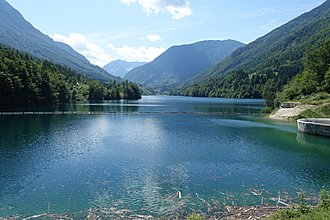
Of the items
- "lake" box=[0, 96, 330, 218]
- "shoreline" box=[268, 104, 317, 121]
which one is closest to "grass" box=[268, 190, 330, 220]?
"lake" box=[0, 96, 330, 218]

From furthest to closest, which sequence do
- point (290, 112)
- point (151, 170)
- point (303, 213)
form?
point (290, 112) → point (151, 170) → point (303, 213)

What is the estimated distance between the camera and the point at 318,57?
116 m

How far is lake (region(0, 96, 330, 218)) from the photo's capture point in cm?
2792

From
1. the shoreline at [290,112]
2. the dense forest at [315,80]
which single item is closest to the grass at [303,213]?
the shoreline at [290,112]

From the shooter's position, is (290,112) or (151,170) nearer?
(151,170)

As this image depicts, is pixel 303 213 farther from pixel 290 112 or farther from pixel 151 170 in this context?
pixel 290 112

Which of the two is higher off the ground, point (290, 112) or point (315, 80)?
point (315, 80)

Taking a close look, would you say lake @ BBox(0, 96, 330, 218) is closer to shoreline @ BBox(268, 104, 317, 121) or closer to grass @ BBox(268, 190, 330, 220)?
grass @ BBox(268, 190, 330, 220)

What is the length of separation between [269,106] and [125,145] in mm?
83583

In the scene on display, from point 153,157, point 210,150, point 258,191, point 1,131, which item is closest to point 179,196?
point 258,191

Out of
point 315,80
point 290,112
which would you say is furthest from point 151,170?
point 315,80

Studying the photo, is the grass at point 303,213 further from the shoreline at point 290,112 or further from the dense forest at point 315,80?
the dense forest at point 315,80

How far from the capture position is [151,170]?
38.9 meters

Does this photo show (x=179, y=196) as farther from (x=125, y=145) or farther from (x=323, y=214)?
(x=125, y=145)
